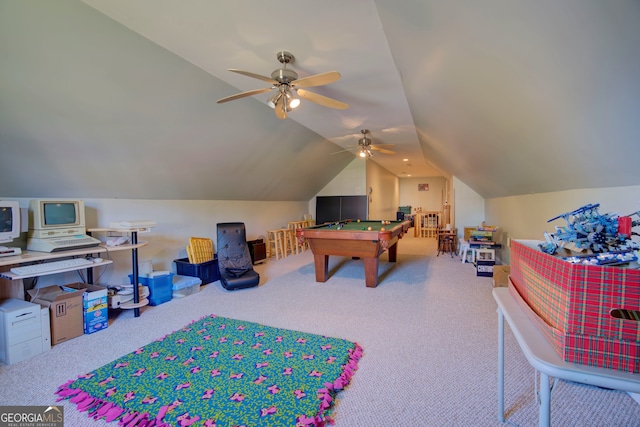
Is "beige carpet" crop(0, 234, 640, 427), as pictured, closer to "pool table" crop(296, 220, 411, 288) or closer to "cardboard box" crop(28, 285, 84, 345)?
"cardboard box" crop(28, 285, 84, 345)

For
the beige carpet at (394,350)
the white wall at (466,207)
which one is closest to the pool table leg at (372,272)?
the beige carpet at (394,350)

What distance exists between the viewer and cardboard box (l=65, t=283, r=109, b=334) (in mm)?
2795

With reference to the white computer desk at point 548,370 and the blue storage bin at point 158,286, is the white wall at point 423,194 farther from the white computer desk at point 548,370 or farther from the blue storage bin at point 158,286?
the white computer desk at point 548,370

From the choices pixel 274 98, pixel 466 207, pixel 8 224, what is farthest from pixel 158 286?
pixel 466 207

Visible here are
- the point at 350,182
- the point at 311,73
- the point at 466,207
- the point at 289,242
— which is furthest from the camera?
the point at 350,182

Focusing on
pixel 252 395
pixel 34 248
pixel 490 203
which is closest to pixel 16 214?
pixel 34 248

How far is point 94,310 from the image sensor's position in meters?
2.83

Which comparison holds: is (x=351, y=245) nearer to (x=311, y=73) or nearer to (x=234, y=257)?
(x=234, y=257)

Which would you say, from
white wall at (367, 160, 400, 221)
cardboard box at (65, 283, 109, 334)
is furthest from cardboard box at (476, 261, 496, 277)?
cardboard box at (65, 283, 109, 334)

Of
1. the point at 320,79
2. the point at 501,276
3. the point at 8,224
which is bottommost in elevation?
the point at 501,276

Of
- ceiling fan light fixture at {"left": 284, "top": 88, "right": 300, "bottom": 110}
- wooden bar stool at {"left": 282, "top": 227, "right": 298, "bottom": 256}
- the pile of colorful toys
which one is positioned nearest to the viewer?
the pile of colorful toys

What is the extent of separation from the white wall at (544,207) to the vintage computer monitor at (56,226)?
4.81m

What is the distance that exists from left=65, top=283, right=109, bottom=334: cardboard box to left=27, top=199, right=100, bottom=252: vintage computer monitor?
1.68 feet

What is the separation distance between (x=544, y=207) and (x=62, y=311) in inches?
213
